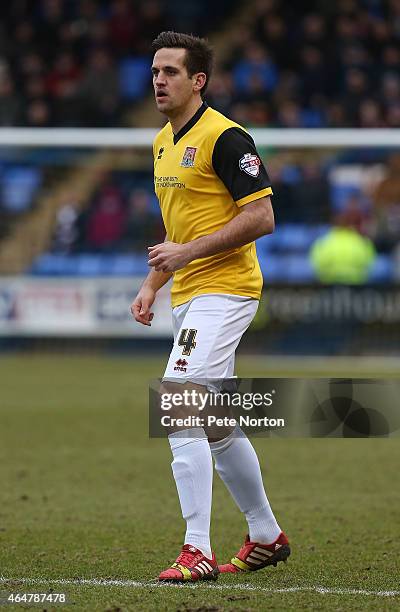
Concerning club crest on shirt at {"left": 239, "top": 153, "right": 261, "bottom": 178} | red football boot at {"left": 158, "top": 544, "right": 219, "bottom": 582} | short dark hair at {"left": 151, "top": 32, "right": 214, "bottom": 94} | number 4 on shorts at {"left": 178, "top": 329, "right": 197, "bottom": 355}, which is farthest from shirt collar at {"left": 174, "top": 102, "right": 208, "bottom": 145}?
red football boot at {"left": 158, "top": 544, "right": 219, "bottom": 582}

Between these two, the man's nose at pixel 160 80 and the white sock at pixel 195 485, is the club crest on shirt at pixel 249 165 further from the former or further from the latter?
the white sock at pixel 195 485

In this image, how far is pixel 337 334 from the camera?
1566 cm

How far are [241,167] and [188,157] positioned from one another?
0.86 ft

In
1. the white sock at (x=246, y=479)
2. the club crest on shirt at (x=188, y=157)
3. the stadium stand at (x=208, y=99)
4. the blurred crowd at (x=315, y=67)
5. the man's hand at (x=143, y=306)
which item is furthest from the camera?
the blurred crowd at (x=315, y=67)

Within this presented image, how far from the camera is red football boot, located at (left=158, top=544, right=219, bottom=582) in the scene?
16.7 ft

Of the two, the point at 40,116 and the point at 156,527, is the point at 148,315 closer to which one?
the point at 156,527

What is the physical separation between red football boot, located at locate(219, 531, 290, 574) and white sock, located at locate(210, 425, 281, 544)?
28 millimetres

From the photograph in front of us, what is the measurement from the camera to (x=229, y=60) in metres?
22.2

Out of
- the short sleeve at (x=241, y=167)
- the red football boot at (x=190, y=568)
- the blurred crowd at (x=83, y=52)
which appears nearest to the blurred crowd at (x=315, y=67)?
the blurred crowd at (x=83, y=52)

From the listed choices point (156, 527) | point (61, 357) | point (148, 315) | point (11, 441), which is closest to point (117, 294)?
point (61, 357)

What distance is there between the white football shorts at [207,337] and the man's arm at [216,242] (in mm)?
233

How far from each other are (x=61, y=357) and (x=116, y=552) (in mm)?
10332

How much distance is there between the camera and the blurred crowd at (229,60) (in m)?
19.1

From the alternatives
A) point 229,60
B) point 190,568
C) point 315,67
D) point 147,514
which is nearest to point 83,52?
point 229,60
